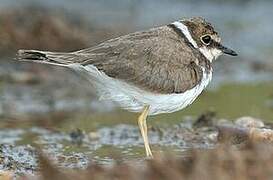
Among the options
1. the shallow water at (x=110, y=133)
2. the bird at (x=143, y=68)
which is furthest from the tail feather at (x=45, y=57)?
the shallow water at (x=110, y=133)

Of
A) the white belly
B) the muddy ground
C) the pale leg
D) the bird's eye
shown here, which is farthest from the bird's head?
the muddy ground

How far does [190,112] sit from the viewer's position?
450 inches

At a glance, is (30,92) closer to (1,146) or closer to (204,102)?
(204,102)

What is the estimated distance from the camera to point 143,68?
7.86 metres

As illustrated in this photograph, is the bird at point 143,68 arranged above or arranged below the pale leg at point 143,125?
above

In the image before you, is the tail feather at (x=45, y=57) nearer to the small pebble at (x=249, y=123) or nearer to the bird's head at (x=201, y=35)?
the bird's head at (x=201, y=35)

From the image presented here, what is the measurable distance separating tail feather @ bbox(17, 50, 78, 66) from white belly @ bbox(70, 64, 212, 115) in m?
0.08

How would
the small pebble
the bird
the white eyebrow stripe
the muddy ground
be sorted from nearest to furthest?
the bird < the white eyebrow stripe < the muddy ground < the small pebble

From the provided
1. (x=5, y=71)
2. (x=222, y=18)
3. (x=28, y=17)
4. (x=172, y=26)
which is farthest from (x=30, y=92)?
(x=222, y=18)

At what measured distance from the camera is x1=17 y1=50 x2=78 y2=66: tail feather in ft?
25.2

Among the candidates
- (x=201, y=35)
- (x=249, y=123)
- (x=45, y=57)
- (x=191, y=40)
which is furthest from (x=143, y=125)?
(x=249, y=123)

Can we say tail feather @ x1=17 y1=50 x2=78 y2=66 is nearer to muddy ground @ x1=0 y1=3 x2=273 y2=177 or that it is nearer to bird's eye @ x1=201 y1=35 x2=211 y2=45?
muddy ground @ x1=0 y1=3 x2=273 y2=177

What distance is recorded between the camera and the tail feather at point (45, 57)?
7688 mm

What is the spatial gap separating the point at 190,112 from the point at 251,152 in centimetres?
560
